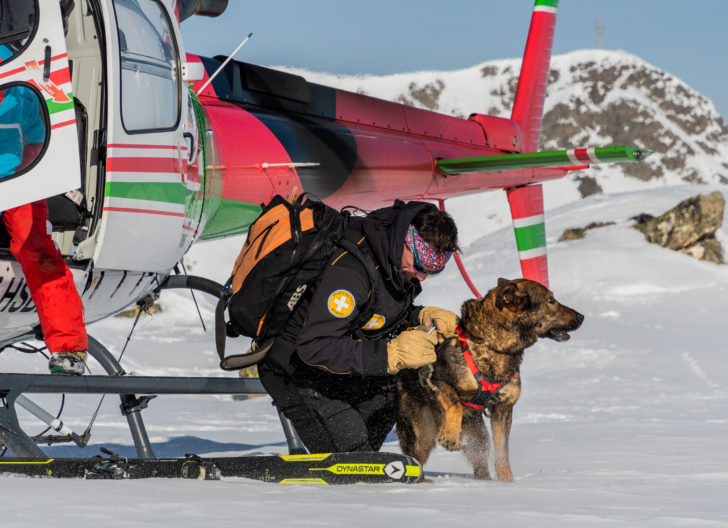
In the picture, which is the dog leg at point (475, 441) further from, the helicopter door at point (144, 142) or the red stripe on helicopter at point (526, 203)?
the red stripe on helicopter at point (526, 203)

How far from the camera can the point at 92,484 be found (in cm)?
301

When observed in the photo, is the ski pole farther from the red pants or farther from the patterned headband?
the patterned headband

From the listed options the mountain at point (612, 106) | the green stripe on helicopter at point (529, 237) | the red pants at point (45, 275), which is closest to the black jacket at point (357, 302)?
the red pants at point (45, 275)

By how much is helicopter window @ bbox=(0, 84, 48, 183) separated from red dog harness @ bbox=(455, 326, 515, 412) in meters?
2.09

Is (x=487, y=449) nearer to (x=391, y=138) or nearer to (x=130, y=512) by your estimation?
(x=130, y=512)

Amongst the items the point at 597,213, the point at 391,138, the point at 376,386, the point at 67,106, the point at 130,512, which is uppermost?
the point at 597,213

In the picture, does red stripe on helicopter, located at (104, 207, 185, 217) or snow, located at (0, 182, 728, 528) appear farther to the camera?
red stripe on helicopter, located at (104, 207, 185, 217)

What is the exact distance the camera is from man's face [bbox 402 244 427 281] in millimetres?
3785

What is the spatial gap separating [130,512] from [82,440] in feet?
10.5

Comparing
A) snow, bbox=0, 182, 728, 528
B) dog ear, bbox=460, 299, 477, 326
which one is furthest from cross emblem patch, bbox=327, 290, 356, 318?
dog ear, bbox=460, 299, 477, 326

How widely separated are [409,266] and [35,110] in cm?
173

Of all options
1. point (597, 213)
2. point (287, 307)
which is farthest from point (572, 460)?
point (597, 213)

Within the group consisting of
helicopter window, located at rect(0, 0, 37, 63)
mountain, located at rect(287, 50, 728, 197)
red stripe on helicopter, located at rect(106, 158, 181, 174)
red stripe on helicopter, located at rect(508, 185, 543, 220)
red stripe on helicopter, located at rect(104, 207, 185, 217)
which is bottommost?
red stripe on helicopter, located at rect(104, 207, 185, 217)

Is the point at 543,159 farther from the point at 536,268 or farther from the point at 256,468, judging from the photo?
the point at 256,468
